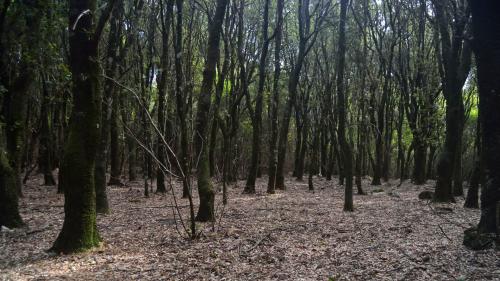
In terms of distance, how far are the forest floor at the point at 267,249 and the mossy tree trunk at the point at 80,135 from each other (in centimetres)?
45

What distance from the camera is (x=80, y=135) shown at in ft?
24.7

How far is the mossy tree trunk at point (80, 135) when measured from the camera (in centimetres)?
747

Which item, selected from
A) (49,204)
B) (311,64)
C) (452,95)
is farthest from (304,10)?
(49,204)

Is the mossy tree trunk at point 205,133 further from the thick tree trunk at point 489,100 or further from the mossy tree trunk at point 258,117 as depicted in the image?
the mossy tree trunk at point 258,117

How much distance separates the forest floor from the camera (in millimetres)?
6488

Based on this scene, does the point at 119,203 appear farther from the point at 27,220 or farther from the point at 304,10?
the point at 304,10

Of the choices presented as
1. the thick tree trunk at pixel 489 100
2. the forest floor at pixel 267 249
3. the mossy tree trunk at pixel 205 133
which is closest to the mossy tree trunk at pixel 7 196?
the forest floor at pixel 267 249

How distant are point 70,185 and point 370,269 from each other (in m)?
5.43

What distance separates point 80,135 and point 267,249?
4.12 meters

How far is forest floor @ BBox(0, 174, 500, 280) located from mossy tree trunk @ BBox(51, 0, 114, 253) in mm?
451

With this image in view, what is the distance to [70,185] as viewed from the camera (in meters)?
7.50

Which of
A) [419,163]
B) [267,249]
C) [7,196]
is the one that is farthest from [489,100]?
[419,163]

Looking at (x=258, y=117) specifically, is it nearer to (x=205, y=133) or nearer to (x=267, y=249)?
(x=205, y=133)

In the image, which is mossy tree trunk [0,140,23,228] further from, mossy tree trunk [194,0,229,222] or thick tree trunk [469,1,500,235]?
thick tree trunk [469,1,500,235]
